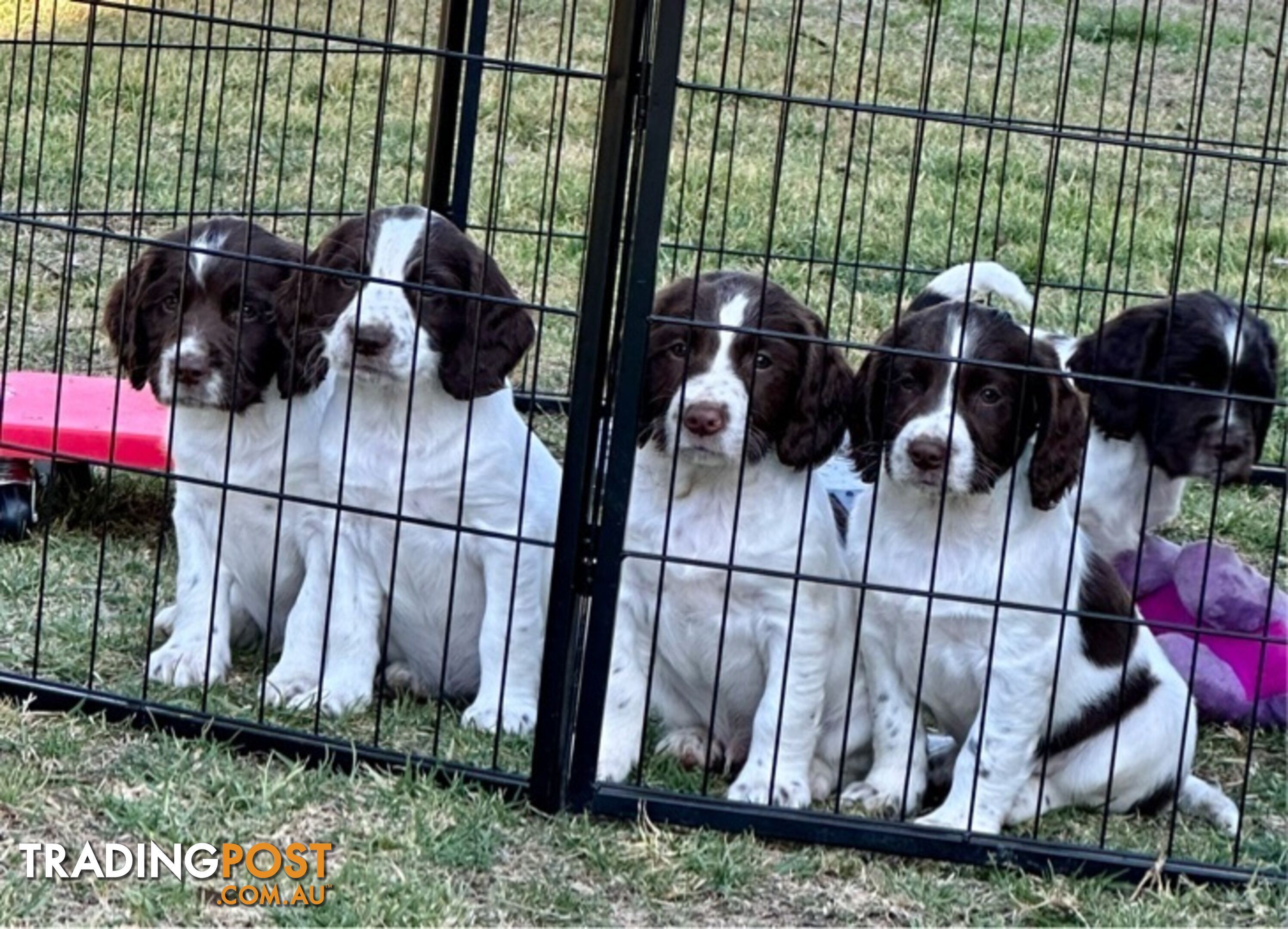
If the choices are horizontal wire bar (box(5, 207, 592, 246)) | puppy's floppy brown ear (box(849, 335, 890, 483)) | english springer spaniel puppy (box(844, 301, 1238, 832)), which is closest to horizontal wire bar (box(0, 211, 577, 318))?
horizontal wire bar (box(5, 207, 592, 246))

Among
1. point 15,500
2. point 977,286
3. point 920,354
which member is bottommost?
point 15,500

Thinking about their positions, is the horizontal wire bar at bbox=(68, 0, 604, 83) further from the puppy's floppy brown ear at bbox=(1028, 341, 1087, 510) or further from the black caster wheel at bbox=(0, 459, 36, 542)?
the black caster wheel at bbox=(0, 459, 36, 542)

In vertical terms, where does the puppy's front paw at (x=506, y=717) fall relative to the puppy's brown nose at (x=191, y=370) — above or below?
below

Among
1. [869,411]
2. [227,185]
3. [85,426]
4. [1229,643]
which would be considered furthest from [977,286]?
[227,185]

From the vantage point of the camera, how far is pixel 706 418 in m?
4.10

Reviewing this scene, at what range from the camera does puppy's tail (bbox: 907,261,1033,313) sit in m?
5.08

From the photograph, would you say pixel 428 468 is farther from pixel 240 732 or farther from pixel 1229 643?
pixel 1229 643

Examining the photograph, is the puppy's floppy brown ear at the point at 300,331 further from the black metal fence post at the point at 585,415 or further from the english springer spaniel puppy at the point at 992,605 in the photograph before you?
the english springer spaniel puppy at the point at 992,605

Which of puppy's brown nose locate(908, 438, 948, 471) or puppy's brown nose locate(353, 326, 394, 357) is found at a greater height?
puppy's brown nose locate(353, 326, 394, 357)

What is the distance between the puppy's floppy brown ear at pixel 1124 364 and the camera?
5.00 m

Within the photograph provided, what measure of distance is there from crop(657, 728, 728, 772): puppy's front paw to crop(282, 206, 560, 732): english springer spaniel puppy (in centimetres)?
29

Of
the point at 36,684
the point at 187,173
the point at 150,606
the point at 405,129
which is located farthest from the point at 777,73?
the point at 36,684

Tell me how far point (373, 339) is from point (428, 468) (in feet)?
1.16

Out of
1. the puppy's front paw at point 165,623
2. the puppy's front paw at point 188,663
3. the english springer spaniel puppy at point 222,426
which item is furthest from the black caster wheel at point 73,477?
the puppy's front paw at point 188,663
